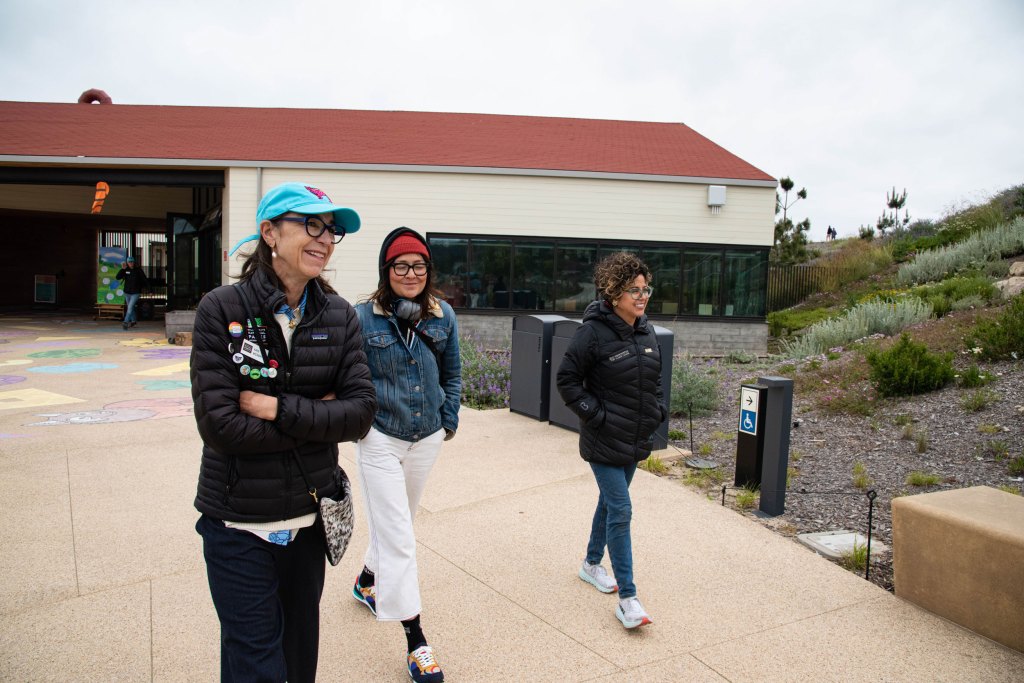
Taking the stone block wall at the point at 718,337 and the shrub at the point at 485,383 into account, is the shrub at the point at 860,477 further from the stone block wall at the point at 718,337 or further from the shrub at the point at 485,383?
the stone block wall at the point at 718,337

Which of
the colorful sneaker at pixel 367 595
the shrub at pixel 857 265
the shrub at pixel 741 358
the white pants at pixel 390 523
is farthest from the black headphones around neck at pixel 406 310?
the shrub at pixel 857 265

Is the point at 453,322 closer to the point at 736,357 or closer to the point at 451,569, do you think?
the point at 451,569

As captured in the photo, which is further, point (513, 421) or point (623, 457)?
point (513, 421)

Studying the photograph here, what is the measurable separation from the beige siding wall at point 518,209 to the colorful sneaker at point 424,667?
13.9 meters

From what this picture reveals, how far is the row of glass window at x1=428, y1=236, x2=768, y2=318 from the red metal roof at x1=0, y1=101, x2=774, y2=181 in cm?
176

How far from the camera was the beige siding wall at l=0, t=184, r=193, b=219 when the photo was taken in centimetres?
2220

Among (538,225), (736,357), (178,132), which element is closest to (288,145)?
(178,132)

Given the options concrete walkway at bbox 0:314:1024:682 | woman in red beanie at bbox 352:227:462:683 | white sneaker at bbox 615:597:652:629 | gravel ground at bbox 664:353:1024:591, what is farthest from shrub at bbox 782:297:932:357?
woman in red beanie at bbox 352:227:462:683

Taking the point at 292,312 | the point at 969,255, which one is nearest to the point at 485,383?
the point at 292,312

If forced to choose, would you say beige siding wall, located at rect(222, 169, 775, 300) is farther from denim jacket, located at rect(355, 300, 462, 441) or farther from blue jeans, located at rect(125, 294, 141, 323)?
denim jacket, located at rect(355, 300, 462, 441)

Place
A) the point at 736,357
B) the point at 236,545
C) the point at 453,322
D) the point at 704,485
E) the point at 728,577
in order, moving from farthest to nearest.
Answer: the point at 736,357
the point at 704,485
the point at 728,577
the point at 453,322
the point at 236,545

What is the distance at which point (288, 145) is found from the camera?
699 inches

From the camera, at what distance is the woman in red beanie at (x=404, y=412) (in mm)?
3078

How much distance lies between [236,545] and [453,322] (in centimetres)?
166
